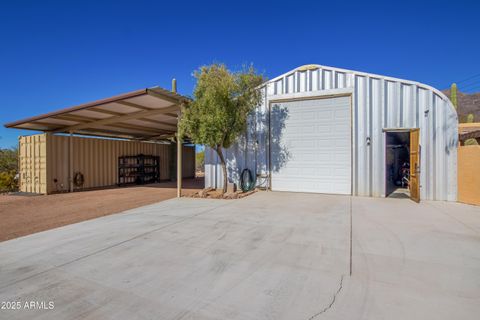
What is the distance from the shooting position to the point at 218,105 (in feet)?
25.1

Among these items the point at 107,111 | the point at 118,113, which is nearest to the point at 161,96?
the point at 107,111

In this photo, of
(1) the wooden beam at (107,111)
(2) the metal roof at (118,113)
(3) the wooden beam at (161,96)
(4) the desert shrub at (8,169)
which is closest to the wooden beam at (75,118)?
(2) the metal roof at (118,113)

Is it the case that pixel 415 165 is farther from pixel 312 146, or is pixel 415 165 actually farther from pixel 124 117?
pixel 124 117

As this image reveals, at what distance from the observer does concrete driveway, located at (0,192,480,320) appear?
2051mm

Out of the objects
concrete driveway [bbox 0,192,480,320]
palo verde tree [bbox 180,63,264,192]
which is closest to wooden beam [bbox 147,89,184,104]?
palo verde tree [bbox 180,63,264,192]

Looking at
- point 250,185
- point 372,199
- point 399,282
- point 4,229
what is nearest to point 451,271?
point 399,282

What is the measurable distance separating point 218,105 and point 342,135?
172 inches

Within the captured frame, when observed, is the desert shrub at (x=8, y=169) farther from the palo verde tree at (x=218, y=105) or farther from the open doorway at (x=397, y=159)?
the open doorway at (x=397, y=159)

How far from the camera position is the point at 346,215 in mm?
5348

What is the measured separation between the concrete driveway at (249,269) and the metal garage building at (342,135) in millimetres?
2644

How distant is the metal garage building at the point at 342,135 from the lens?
7023mm

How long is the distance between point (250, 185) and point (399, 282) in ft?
22.5

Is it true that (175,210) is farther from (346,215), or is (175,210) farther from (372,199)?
(372,199)

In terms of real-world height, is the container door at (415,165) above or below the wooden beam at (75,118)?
below
